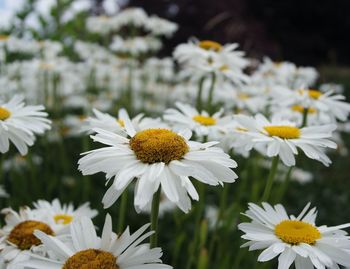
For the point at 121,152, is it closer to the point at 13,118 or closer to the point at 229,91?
the point at 13,118

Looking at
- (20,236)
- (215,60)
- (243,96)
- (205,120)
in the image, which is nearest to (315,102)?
(205,120)

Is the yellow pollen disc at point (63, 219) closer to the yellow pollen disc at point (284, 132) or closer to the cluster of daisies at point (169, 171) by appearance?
the cluster of daisies at point (169, 171)

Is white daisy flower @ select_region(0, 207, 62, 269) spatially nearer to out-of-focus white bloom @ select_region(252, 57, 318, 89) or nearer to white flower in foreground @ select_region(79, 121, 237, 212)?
white flower in foreground @ select_region(79, 121, 237, 212)

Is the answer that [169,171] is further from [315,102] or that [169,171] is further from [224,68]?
[224,68]

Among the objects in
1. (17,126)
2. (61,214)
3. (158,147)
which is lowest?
(61,214)

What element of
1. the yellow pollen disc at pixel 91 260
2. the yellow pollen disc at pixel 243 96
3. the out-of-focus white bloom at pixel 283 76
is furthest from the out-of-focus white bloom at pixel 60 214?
the out-of-focus white bloom at pixel 283 76
